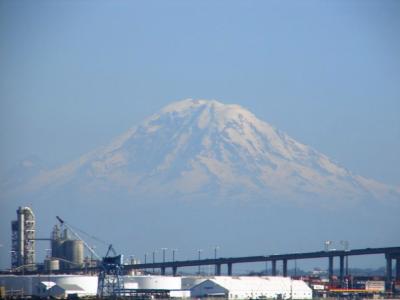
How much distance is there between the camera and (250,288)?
604 ft

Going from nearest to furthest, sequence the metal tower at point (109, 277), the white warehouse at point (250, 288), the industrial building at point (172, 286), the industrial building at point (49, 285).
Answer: the metal tower at point (109, 277), the industrial building at point (49, 285), the industrial building at point (172, 286), the white warehouse at point (250, 288)

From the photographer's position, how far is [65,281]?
17462 centimetres

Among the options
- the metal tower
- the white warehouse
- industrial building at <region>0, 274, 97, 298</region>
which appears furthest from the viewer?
the white warehouse

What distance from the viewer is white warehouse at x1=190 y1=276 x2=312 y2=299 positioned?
7096 inches

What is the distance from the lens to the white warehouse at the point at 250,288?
180 metres

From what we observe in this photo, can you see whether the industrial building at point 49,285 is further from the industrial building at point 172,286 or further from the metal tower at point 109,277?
the metal tower at point 109,277

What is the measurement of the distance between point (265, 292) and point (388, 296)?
19.4 metres

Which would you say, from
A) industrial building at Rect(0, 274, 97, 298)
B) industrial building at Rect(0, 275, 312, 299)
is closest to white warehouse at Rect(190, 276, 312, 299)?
industrial building at Rect(0, 275, 312, 299)

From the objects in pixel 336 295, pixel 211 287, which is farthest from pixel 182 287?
pixel 336 295

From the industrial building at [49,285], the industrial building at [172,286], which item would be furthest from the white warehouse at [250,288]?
the industrial building at [49,285]

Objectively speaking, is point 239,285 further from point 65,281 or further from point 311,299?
point 65,281

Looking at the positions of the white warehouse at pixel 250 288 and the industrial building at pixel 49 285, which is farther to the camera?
the white warehouse at pixel 250 288

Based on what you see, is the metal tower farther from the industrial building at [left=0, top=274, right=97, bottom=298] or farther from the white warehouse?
the white warehouse

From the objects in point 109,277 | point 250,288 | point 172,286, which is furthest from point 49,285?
point 250,288
